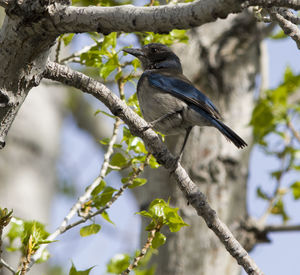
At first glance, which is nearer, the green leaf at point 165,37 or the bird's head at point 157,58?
the green leaf at point 165,37

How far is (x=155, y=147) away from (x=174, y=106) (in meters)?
1.26

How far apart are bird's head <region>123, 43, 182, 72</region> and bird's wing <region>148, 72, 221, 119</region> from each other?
262 mm

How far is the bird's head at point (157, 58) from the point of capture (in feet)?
15.2

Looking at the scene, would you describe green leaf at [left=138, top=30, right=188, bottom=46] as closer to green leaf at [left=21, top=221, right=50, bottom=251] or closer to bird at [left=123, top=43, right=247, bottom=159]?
bird at [left=123, top=43, right=247, bottom=159]

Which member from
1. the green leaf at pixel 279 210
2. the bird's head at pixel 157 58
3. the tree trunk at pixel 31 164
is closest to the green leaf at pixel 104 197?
the bird's head at pixel 157 58

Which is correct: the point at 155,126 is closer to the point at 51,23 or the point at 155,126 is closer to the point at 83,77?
the point at 83,77

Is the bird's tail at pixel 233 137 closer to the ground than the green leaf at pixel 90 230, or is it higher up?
higher up

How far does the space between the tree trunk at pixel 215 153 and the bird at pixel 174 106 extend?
24.1 inches

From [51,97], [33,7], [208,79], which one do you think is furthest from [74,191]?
[33,7]

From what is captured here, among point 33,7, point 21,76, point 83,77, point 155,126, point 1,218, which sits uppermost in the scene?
point 155,126

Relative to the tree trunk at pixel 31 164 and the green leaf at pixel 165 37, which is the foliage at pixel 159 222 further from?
the tree trunk at pixel 31 164

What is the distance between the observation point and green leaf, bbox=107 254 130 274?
10.1ft

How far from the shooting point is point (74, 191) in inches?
406

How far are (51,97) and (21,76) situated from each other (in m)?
4.63
